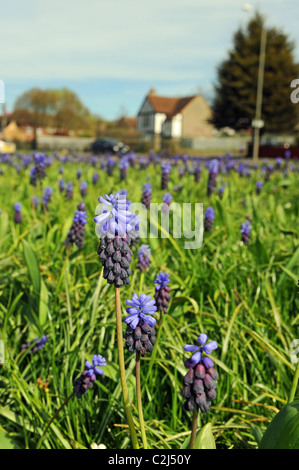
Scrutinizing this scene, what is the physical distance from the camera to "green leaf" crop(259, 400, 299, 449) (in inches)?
51.1

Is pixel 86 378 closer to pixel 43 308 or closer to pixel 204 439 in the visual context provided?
pixel 204 439

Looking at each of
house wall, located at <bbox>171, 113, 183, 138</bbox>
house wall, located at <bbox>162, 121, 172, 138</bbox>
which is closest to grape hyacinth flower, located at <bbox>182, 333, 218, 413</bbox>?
house wall, located at <bbox>171, 113, 183, 138</bbox>

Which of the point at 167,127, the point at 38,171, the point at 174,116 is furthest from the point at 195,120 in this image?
the point at 38,171

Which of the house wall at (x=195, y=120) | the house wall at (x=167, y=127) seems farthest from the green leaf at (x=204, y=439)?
the house wall at (x=195, y=120)

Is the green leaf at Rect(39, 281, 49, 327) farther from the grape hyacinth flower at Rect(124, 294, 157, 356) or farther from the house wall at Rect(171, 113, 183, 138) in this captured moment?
the house wall at Rect(171, 113, 183, 138)

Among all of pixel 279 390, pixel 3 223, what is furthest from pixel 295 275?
pixel 3 223

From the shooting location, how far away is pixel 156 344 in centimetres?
199

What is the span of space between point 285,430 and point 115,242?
727 millimetres

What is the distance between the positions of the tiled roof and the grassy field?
47819 millimetres

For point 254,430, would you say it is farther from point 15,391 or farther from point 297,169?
point 297,169

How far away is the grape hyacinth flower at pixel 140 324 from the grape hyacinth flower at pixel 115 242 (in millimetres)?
72

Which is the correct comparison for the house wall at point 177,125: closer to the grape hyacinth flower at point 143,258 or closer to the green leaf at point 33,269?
the grape hyacinth flower at point 143,258

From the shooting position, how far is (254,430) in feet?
5.43

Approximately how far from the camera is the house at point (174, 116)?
52.1 metres
